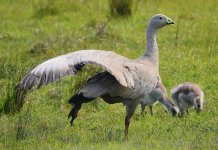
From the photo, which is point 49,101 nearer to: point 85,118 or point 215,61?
point 85,118

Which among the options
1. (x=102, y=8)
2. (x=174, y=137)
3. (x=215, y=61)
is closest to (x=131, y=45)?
(x=215, y=61)

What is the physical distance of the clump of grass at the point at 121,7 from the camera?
1683 centimetres

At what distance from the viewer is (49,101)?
1177 cm

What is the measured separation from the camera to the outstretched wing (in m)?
8.20

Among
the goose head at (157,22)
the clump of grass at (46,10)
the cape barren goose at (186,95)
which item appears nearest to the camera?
the goose head at (157,22)

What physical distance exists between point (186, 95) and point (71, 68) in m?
3.54

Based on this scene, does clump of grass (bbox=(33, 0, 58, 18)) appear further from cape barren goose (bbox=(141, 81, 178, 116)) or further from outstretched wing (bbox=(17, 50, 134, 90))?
outstretched wing (bbox=(17, 50, 134, 90))

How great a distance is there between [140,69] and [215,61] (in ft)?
14.6

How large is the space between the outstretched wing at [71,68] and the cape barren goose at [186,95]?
7.93 ft

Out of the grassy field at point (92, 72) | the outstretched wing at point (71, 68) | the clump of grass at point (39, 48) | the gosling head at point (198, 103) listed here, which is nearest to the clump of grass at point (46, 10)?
the grassy field at point (92, 72)

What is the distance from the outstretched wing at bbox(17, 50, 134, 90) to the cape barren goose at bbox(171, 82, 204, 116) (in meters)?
2.42

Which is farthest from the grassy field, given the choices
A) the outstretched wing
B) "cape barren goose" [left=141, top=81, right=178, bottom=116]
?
the outstretched wing

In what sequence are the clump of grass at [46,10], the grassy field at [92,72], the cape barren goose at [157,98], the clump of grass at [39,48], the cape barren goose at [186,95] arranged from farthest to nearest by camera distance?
the clump of grass at [46,10], the clump of grass at [39,48], the cape barren goose at [157,98], the cape barren goose at [186,95], the grassy field at [92,72]

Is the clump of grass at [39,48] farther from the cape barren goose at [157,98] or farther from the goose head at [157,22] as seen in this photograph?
the goose head at [157,22]
